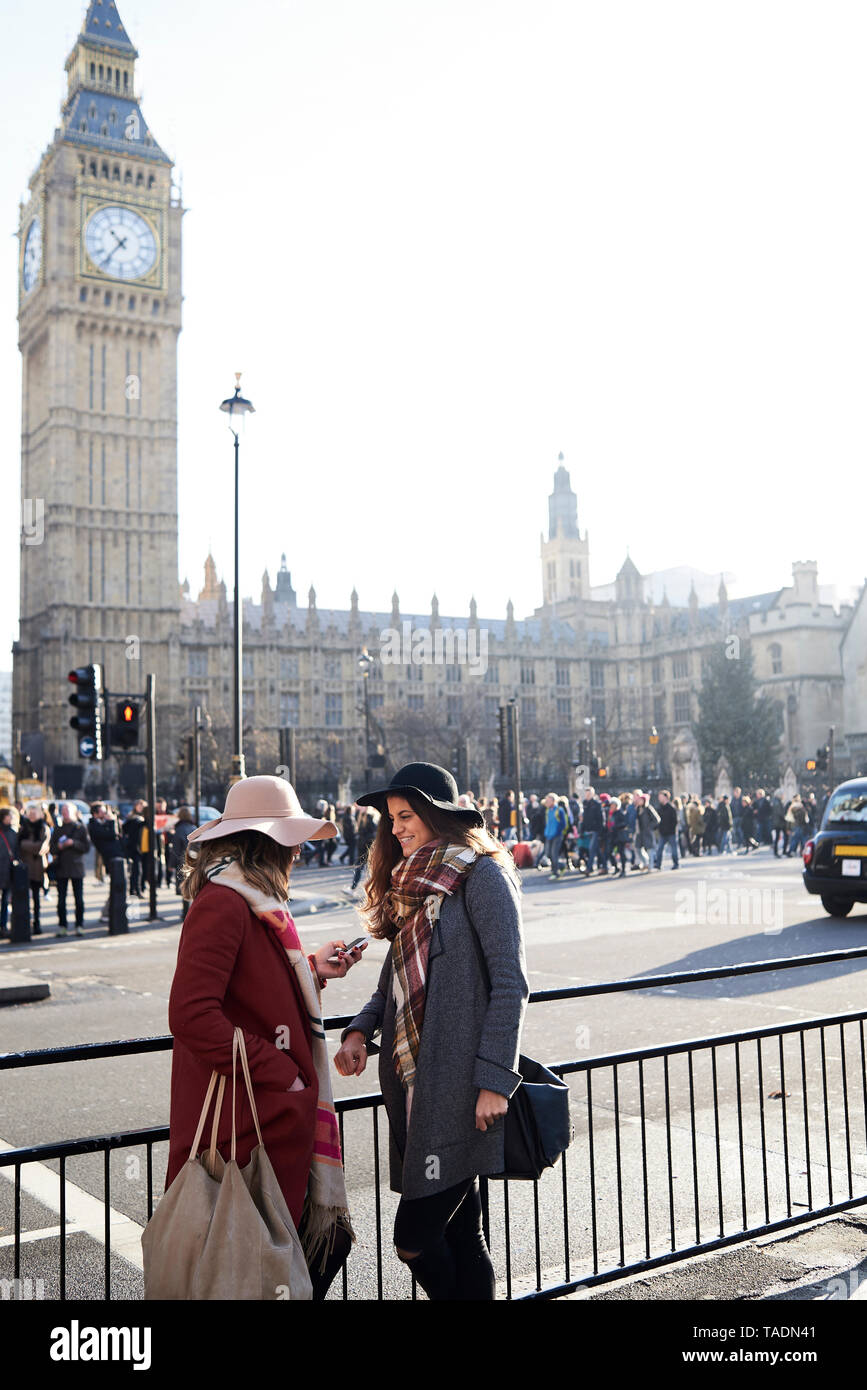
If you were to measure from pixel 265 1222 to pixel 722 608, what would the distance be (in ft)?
269

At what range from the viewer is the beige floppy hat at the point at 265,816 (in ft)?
9.82

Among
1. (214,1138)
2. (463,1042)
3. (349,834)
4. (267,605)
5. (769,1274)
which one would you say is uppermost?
(267,605)

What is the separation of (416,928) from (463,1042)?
32cm

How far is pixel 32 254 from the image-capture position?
74250mm

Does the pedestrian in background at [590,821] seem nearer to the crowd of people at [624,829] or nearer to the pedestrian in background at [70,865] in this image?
the crowd of people at [624,829]

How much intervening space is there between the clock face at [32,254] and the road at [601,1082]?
6690 centimetres

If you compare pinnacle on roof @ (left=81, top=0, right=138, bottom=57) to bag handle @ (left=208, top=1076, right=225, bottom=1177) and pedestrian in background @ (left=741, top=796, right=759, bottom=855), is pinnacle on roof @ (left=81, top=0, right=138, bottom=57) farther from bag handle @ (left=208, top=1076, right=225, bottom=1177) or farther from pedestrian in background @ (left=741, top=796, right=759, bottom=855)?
bag handle @ (left=208, top=1076, right=225, bottom=1177)

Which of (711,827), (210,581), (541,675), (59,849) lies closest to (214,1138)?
(59,849)

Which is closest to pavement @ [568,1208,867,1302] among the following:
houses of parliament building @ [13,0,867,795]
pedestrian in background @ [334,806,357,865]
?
pedestrian in background @ [334,806,357,865]

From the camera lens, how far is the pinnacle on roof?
75562 mm

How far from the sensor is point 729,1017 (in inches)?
335

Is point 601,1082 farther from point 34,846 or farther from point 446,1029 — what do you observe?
point 34,846

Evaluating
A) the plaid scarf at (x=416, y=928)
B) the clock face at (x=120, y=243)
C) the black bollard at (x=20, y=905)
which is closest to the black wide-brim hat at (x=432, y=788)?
the plaid scarf at (x=416, y=928)
